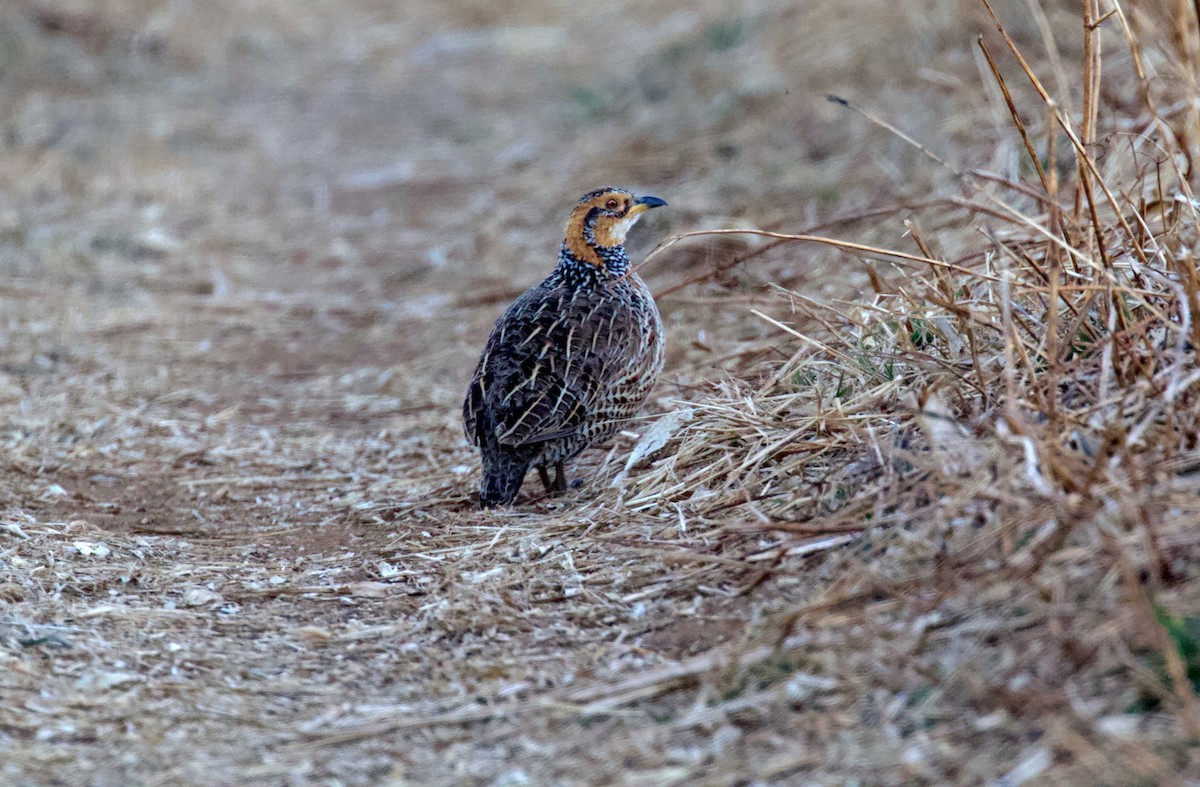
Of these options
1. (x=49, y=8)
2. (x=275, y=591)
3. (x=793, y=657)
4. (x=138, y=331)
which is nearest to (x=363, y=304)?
(x=138, y=331)

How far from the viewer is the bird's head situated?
18.1ft

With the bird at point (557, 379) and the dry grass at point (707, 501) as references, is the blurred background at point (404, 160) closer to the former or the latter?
the dry grass at point (707, 501)

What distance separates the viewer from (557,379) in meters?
4.83

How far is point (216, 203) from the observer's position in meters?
10.2

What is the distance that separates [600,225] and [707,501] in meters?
Result: 1.69

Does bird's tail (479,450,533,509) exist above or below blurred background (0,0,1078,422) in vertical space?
below

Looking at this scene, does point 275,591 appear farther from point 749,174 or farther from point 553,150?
point 553,150

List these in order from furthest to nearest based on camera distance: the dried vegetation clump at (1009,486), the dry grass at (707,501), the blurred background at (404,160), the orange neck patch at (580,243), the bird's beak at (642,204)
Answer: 1. the blurred background at (404,160)
2. the bird's beak at (642,204)
3. the orange neck patch at (580,243)
4. the dry grass at (707,501)
5. the dried vegetation clump at (1009,486)

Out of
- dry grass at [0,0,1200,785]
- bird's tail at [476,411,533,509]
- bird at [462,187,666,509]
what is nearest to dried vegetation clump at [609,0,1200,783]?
dry grass at [0,0,1200,785]

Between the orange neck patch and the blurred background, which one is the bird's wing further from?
the blurred background

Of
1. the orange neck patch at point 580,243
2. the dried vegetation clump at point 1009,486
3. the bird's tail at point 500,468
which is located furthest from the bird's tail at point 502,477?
the orange neck patch at point 580,243

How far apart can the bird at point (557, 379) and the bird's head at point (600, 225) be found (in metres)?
0.18

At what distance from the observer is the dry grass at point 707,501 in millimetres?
3004

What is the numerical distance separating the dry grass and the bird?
7.2 inches
